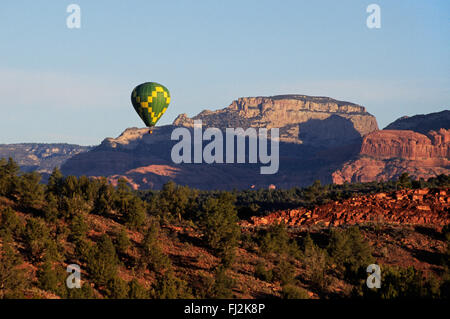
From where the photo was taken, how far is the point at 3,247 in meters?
42.1

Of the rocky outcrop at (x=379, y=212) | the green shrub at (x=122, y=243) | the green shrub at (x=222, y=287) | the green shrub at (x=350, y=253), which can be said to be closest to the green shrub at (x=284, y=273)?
the green shrub at (x=222, y=287)

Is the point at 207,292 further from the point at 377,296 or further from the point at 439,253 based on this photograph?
the point at 439,253

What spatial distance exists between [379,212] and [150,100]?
2733cm

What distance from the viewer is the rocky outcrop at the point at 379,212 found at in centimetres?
6431

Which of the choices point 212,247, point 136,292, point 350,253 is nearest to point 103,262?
point 136,292

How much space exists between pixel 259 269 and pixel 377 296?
981 centimetres

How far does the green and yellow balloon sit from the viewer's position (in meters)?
71.9

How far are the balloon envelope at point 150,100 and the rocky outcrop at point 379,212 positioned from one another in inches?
639

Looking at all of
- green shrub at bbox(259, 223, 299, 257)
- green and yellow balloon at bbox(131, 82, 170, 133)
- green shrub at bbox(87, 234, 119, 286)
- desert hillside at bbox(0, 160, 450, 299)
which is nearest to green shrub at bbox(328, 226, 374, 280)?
desert hillside at bbox(0, 160, 450, 299)

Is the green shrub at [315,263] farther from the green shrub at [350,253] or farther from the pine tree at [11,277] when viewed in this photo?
the pine tree at [11,277]

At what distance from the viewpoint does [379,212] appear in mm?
66938

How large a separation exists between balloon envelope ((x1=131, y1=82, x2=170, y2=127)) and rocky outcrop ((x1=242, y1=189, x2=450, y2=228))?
639 inches
